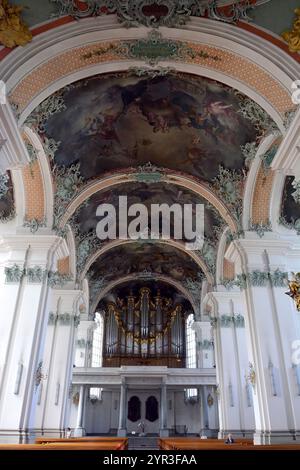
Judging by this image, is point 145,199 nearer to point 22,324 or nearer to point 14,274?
point 14,274

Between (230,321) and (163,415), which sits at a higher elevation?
(230,321)

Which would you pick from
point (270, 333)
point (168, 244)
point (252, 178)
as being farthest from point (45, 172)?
point (168, 244)

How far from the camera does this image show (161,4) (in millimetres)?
8180

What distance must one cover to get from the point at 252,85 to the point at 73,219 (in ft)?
29.0

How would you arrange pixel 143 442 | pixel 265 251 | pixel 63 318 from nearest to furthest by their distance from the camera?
pixel 265 251 < pixel 63 318 < pixel 143 442

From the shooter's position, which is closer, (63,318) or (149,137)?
(149,137)

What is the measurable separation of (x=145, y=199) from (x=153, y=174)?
92.7 inches

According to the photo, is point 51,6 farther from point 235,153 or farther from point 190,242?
point 190,242

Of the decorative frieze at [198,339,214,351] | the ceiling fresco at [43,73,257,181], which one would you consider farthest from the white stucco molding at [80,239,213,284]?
the decorative frieze at [198,339,214,351]

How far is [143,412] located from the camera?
81.3 ft

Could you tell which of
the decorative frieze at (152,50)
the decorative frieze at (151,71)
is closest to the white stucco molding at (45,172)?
the decorative frieze at (152,50)

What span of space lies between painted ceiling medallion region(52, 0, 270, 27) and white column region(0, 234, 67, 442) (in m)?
6.64

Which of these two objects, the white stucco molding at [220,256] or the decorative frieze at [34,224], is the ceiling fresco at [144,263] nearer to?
the white stucco molding at [220,256]

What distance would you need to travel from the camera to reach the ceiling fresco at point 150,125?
10.5 meters
